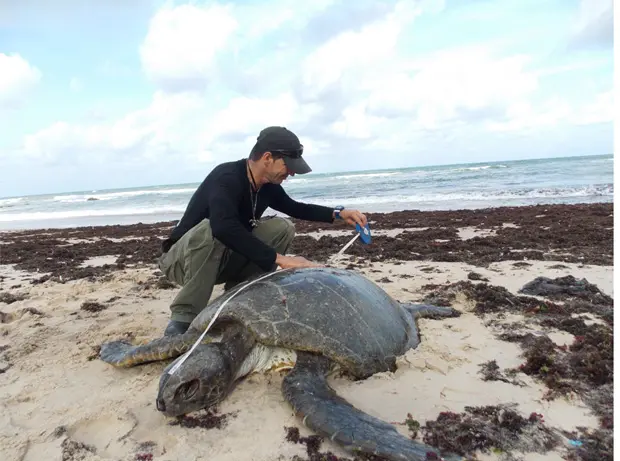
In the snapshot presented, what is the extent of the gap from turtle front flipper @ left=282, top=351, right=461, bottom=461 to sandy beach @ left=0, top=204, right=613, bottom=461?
0.09m

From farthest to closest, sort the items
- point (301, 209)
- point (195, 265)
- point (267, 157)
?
point (301, 209) → point (195, 265) → point (267, 157)

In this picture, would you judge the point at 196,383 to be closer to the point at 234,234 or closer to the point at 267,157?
the point at 234,234

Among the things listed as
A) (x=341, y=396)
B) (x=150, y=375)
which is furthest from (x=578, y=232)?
(x=150, y=375)

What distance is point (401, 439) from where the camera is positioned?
76.7 inches

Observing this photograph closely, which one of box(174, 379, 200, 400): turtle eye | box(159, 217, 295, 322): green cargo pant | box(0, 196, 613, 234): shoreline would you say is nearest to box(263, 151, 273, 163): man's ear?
box(159, 217, 295, 322): green cargo pant

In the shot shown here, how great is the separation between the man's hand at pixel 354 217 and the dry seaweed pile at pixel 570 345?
126cm

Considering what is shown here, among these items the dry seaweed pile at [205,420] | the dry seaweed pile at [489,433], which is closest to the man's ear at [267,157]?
the dry seaweed pile at [205,420]

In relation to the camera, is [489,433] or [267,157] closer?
[489,433]

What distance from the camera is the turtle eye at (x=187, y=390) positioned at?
224 centimetres

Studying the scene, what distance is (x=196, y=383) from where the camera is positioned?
90.9 inches

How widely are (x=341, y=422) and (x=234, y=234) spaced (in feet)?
4.39

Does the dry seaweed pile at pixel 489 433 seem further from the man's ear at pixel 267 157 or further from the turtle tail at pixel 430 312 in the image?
the man's ear at pixel 267 157

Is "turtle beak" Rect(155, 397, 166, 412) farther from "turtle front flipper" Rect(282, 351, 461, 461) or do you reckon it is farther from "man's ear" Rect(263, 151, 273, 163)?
"man's ear" Rect(263, 151, 273, 163)

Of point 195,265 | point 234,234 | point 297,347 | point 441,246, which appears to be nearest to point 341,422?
point 297,347
